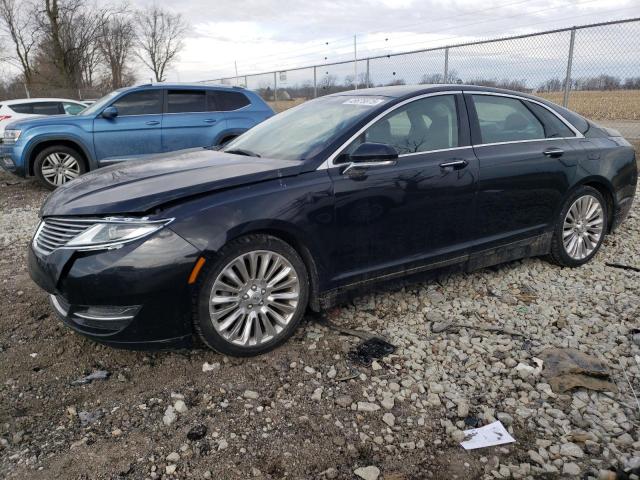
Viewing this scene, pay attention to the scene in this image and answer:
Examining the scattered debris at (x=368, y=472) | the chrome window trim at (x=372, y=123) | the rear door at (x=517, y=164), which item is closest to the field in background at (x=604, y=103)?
the rear door at (x=517, y=164)

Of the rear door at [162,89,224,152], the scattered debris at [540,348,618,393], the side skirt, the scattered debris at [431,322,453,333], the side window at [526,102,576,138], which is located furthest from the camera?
the rear door at [162,89,224,152]

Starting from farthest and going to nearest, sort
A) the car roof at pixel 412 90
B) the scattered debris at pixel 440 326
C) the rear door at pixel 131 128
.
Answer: the rear door at pixel 131 128 < the car roof at pixel 412 90 < the scattered debris at pixel 440 326

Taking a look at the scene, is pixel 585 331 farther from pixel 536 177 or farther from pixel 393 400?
pixel 393 400

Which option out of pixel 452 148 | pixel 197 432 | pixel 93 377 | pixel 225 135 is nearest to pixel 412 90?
pixel 452 148

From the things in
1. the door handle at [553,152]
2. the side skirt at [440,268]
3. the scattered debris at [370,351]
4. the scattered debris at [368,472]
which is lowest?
the scattered debris at [368,472]

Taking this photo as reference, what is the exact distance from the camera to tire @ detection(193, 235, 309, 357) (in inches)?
112

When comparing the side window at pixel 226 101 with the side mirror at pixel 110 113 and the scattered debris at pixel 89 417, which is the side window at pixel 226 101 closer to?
the side mirror at pixel 110 113

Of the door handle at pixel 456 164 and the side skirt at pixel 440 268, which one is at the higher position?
the door handle at pixel 456 164

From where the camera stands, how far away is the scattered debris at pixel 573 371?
9.15 ft

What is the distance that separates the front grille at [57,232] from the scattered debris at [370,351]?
1752 millimetres

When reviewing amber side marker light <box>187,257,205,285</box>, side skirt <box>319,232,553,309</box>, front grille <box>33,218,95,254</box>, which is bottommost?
side skirt <box>319,232,553,309</box>

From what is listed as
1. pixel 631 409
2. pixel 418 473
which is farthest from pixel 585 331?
pixel 418 473

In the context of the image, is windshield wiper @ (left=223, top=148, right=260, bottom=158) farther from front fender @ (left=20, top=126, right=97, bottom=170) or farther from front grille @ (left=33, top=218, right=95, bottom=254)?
front fender @ (left=20, top=126, right=97, bottom=170)

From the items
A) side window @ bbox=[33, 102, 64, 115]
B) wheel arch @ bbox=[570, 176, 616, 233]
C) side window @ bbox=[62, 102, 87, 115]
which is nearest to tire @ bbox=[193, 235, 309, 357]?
wheel arch @ bbox=[570, 176, 616, 233]
